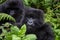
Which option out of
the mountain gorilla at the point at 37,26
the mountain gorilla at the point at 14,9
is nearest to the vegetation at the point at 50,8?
the mountain gorilla at the point at 37,26

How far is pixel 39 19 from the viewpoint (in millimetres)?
4055

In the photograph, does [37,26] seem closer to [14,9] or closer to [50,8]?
[14,9]

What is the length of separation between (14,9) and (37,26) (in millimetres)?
501

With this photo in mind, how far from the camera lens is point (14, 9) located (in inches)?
145

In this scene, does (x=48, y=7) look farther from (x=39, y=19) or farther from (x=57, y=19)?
(x=39, y=19)

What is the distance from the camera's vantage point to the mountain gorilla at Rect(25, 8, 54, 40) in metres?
3.88

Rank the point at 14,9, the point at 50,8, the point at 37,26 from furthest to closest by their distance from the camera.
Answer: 1. the point at 50,8
2. the point at 37,26
3. the point at 14,9

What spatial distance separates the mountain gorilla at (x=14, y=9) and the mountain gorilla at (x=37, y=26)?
8.7 inches

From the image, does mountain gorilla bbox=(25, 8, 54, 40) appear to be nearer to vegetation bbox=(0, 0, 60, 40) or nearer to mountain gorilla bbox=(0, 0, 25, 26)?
mountain gorilla bbox=(0, 0, 25, 26)

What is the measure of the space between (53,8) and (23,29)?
7.45ft

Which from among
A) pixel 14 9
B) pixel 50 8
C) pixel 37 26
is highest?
pixel 14 9

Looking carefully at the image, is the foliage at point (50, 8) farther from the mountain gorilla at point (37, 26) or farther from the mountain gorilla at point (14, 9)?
the mountain gorilla at point (14, 9)

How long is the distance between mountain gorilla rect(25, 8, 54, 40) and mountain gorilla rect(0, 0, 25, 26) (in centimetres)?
22

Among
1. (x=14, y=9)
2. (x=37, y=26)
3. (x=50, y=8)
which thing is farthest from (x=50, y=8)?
(x=14, y=9)
